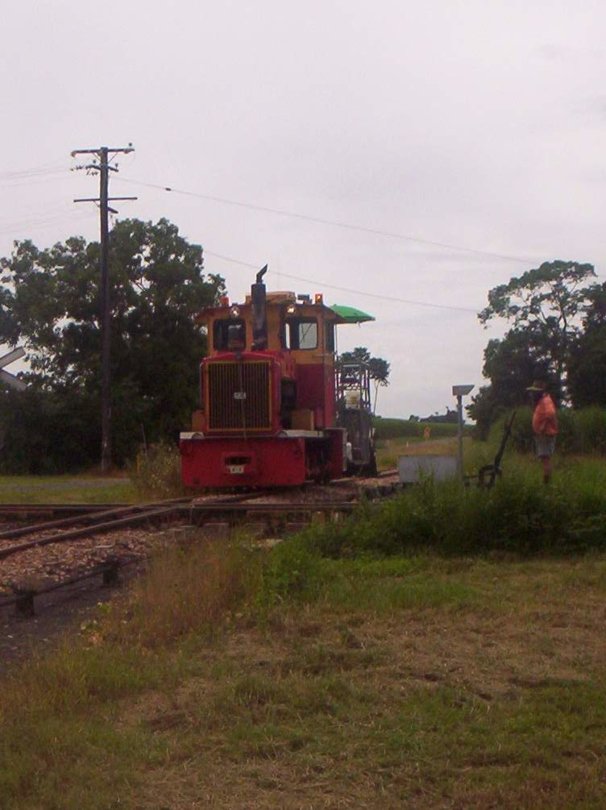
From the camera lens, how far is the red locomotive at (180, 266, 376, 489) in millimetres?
18656

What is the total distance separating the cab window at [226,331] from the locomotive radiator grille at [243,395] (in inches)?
70.1

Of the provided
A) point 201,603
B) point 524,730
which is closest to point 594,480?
point 201,603

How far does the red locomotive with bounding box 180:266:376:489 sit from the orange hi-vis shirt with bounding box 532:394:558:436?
4.27m

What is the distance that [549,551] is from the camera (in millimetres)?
11023

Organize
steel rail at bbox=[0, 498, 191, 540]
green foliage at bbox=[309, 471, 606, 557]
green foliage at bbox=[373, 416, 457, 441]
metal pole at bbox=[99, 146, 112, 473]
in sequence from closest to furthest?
green foliage at bbox=[309, 471, 606, 557], steel rail at bbox=[0, 498, 191, 540], metal pole at bbox=[99, 146, 112, 473], green foliage at bbox=[373, 416, 457, 441]

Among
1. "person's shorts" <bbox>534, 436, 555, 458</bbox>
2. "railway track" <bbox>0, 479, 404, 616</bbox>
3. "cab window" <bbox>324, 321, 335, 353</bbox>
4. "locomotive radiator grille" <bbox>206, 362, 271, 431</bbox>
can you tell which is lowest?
"railway track" <bbox>0, 479, 404, 616</bbox>

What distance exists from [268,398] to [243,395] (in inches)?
15.5

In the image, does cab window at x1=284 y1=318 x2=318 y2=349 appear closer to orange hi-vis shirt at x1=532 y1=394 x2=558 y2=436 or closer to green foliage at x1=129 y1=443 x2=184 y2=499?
green foliage at x1=129 y1=443 x2=184 y2=499

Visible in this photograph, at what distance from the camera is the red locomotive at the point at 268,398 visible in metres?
18.7

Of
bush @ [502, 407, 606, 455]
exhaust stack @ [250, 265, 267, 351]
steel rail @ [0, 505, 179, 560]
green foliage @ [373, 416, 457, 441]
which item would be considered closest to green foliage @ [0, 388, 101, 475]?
green foliage @ [373, 416, 457, 441]

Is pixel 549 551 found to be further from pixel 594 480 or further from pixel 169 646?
pixel 169 646

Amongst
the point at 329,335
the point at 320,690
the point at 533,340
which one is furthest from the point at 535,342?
the point at 320,690

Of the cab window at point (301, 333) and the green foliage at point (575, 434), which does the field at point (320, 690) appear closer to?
the cab window at point (301, 333)

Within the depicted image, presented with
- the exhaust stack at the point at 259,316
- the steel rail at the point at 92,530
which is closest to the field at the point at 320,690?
the steel rail at the point at 92,530
